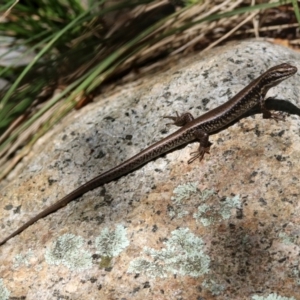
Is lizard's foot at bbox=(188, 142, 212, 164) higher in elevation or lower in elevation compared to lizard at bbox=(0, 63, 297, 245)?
lower

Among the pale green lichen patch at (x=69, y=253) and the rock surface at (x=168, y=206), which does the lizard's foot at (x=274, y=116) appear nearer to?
the rock surface at (x=168, y=206)

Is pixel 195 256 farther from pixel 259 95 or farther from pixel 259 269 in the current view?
pixel 259 95

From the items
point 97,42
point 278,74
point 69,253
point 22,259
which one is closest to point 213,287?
point 69,253

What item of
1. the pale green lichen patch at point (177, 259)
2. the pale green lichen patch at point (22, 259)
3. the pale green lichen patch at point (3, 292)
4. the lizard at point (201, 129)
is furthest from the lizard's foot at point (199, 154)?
the pale green lichen patch at point (3, 292)

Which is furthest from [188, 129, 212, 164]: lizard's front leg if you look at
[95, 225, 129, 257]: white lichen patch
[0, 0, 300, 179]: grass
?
[0, 0, 300, 179]: grass

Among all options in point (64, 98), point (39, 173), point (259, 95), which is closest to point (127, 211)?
point (39, 173)

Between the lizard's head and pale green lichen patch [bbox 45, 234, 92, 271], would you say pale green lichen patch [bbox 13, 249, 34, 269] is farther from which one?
the lizard's head
